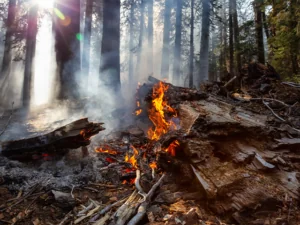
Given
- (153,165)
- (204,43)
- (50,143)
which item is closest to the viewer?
(50,143)

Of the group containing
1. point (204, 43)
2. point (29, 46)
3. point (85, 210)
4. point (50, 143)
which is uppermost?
point (204, 43)

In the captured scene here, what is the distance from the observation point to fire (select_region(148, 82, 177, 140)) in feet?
17.2

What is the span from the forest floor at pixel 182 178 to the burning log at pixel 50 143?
0.19 m

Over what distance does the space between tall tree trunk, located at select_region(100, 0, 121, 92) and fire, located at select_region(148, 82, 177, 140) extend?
2.27 meters

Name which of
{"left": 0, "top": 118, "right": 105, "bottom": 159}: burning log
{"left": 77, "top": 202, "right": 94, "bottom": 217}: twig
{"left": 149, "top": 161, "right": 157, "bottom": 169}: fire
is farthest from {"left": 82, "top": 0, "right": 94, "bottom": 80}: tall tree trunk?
{"left": 77, "top": 202, "right": 94, "bottom": 217}: twig

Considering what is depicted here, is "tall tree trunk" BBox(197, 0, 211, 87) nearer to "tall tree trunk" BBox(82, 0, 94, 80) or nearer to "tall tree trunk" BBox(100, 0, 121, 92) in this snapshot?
"tall tree trunk" BBox(100, 0, 121, 92)

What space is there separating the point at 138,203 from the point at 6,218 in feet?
5.79

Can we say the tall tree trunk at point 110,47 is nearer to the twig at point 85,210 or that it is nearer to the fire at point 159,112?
the fire at point 159,112

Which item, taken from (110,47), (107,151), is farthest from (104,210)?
(110,47)

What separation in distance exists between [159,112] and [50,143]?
2603 millimetres

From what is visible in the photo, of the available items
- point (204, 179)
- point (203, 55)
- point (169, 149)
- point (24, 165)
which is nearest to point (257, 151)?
point (204, 179)

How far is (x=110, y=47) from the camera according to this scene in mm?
8297

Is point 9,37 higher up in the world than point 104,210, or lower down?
higher up

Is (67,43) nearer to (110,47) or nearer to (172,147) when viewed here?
(110,47)
